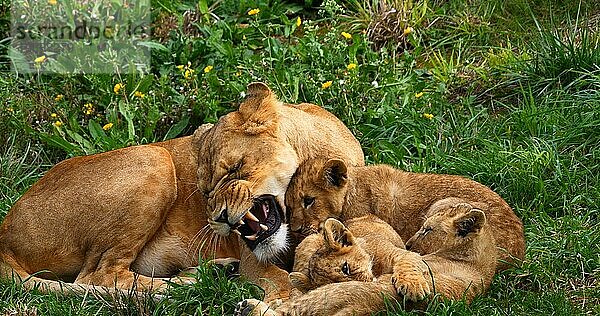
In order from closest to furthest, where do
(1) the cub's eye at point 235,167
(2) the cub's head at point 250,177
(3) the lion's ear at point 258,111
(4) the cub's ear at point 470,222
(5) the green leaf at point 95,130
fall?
(4) the cub's ear at point 470,222 < (2) the cub's head at point 250,177 < (1) the cub's eye at point 235,167 < (3) the lion's ear at point 258,111 < (5) the green leaf at point 95,130

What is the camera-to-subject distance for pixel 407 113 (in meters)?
7.75

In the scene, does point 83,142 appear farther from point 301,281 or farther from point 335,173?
point 301,281

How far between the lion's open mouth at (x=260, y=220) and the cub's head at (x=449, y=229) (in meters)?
0.77

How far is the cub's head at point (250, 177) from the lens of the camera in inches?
225

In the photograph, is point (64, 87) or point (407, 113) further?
point (64, 87)

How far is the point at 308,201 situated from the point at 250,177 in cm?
33

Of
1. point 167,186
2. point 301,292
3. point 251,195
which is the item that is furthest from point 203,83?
point 301,292

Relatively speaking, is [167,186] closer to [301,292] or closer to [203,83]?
[301,292]

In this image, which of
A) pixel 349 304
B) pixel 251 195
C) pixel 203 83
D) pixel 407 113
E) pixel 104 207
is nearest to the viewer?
pixel 349 304

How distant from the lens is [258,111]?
20.2ft

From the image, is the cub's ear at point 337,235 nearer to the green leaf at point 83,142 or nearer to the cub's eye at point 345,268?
the cub's eye at point 345,268

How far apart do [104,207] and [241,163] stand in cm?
87

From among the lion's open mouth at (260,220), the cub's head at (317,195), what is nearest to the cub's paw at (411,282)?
the cub's head at (317,195)

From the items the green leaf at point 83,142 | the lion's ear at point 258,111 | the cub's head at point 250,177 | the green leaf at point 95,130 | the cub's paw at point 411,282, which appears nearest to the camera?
the cub's paw at point 411,282
